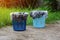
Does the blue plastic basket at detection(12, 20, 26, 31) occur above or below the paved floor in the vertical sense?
above

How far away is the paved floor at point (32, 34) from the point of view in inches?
165

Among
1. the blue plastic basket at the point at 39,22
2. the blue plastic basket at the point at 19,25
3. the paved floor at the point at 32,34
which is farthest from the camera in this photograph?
the blue plastic basket at the point at 39,22

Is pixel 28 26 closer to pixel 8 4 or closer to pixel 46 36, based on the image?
pixel 46 36

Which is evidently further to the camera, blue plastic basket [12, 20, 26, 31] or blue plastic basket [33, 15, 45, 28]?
blue plastic basket [33, 15, 45, 28]

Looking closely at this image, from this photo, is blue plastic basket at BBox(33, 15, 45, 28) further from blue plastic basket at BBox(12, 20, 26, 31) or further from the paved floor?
blue plastic basket at BBox(12, 20, 26, 31)

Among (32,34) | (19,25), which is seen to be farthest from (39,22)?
(32,34)

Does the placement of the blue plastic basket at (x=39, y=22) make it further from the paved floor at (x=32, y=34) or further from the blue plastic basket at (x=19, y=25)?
the blue plastic basket at (x=19, y=25)

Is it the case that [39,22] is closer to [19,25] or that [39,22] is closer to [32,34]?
[19,25]

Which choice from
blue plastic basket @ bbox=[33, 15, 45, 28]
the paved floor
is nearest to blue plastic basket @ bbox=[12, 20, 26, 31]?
the paved floor

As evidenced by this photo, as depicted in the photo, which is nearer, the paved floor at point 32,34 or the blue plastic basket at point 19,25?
the paved floor at point 32,34

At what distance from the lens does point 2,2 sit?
8.30 metres

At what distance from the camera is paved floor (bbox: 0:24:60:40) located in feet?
→ 13.7

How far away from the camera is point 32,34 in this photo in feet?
14.7

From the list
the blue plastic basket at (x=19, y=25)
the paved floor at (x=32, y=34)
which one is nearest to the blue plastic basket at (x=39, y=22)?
the paved floor at (x=32, y=34)
